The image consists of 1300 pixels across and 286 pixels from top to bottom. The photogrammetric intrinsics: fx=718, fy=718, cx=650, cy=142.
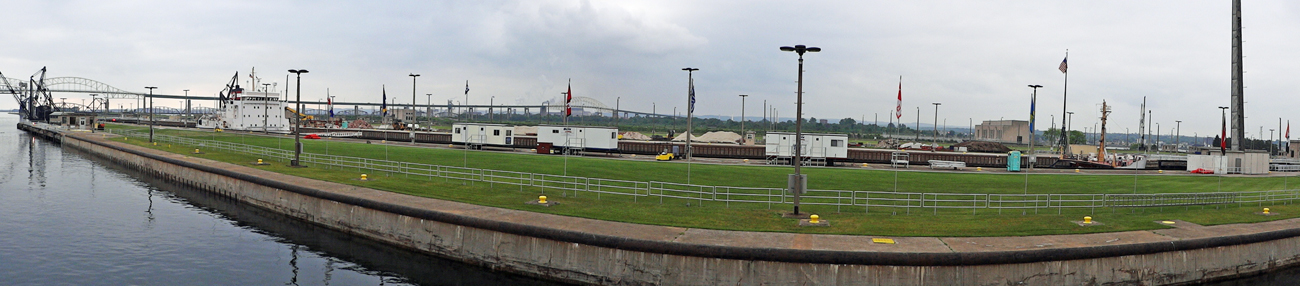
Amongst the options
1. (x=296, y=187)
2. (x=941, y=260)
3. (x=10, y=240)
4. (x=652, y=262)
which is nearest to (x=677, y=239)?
(x=652, y=262)

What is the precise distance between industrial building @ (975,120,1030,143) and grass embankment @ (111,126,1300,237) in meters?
133

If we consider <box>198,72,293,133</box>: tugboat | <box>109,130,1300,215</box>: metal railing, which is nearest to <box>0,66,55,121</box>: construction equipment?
<box>198,72,293,133</box>: tugboat

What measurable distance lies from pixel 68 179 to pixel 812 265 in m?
50.0

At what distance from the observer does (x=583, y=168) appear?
148ft

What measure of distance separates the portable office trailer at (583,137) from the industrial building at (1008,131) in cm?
13897

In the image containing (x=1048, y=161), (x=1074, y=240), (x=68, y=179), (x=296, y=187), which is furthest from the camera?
(x=1048, y=161)

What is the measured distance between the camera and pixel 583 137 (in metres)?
61.2

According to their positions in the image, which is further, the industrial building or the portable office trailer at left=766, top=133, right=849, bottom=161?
the industrial building

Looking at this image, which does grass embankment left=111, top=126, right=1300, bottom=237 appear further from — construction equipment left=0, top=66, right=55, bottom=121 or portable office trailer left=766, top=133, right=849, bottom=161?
construction equipment left=0, top=66, right=55, bottom=121

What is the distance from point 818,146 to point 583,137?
19.5m

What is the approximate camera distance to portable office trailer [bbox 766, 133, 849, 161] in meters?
55.9

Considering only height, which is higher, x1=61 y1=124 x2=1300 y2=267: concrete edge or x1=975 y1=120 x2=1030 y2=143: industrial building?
x1=975 y1=120 x2=1030 y2=143: industrial building

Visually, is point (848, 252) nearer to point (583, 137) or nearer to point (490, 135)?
point (583, 137)

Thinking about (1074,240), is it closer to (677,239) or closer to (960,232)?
(960,232)
